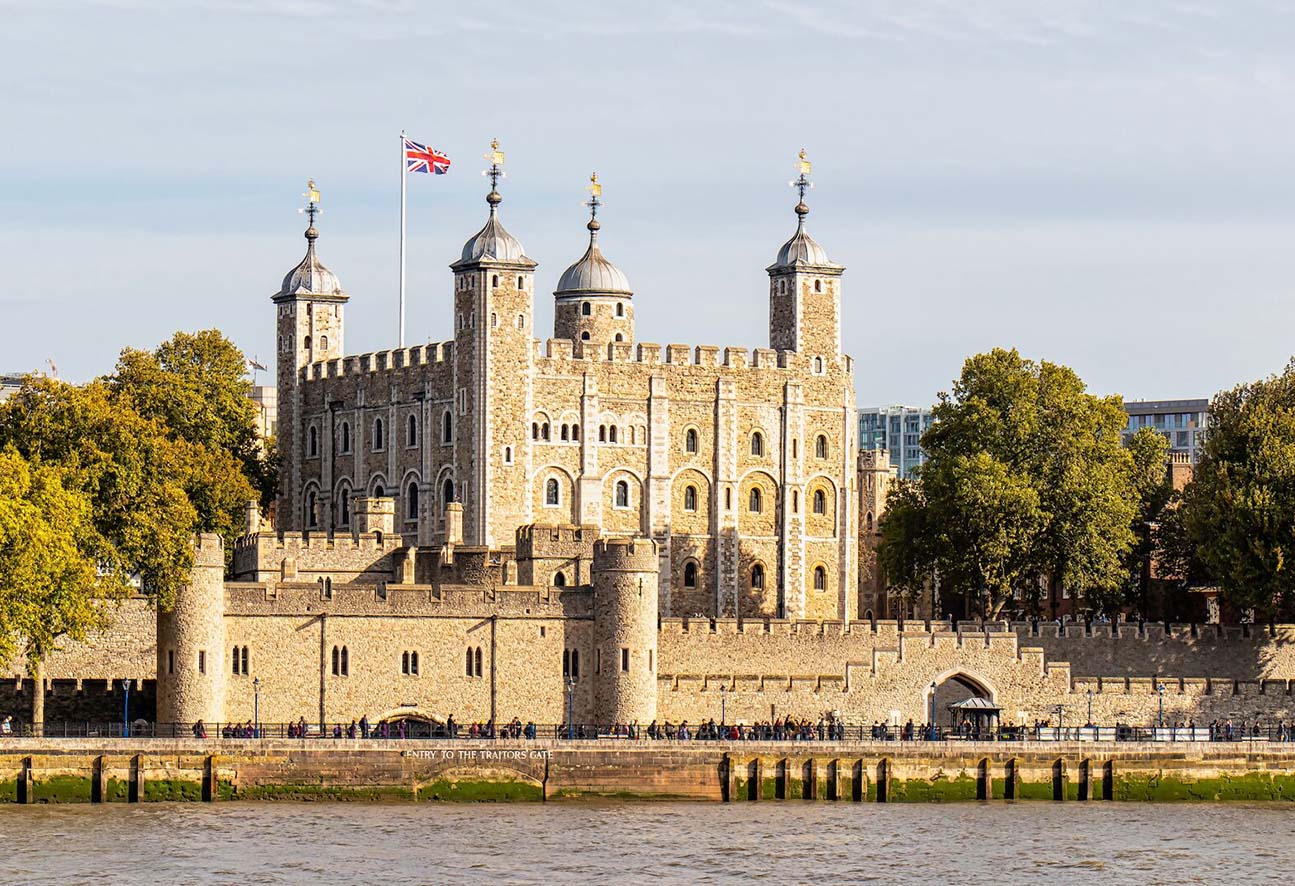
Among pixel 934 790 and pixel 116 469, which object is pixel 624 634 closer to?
pixel 934 790

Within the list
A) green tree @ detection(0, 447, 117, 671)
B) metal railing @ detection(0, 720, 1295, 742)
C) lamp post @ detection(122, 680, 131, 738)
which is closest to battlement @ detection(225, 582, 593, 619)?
metal railing @ detection(0, 720, 1295, 742)

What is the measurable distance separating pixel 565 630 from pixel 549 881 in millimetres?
19419

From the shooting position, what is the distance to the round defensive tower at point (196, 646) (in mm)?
84812

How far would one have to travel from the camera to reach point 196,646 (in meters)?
85.3

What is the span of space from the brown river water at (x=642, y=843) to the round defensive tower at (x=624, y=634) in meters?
6.66

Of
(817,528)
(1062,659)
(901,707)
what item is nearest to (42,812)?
(901,707)

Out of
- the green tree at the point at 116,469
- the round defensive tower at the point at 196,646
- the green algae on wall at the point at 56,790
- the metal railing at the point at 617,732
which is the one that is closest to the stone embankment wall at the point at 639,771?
the green algae on wall at the point at 56,790

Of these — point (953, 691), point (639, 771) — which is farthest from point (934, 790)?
point (953, 691)

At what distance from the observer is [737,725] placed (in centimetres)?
8788

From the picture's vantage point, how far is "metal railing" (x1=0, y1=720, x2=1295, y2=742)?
82.6m

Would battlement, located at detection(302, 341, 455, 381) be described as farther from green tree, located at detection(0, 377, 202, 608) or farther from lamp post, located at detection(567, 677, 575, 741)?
lamp post, located at detection(567, 677, 575, 741)

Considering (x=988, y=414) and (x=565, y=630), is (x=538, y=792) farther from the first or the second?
(x=988, y=414)

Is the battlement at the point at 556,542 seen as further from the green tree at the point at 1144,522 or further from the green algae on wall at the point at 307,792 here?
the green tree at the point at 1144,522

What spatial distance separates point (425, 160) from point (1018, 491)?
23.1 metres
